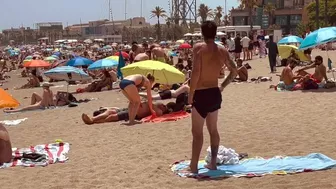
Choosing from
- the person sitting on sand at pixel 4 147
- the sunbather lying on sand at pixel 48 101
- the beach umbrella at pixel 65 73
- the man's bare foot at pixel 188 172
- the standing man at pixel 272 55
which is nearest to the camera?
the man's bare foot at pixel 188 172

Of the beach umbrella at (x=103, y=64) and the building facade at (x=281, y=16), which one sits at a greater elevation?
the building facade at (x=281, y=16)

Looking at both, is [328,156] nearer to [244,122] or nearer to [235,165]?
[235,165]

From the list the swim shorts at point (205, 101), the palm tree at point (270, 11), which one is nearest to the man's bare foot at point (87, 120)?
the swim shorts at point (205, 101)

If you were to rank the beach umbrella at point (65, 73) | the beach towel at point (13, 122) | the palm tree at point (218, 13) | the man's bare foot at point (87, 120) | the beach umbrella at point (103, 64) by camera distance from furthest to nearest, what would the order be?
the palm tree at point (218, 13) < the beach umbrella at point (103, 64) < the beach umbrella at point (65, 73) < the beach towel at point (13, 122) < the man's bare foot at point (87, 120)

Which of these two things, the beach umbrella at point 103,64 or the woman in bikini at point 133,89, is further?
the beach umbrella at point 103,64

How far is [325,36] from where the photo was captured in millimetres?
10469

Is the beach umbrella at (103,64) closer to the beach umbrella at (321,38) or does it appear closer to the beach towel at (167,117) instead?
the beach towel at (167,117)

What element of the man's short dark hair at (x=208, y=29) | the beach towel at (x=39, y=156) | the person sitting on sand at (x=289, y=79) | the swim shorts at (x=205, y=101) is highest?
the man's short dark hair at (x=208, y=29)

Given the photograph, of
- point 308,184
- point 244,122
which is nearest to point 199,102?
point 308,184

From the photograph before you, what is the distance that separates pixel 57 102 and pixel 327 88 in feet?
20.9

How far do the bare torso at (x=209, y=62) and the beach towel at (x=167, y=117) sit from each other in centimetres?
368

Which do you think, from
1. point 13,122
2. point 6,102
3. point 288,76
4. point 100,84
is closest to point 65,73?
point 13,122

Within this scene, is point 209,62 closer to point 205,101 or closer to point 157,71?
point 205,101

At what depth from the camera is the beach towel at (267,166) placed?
4766 mm
